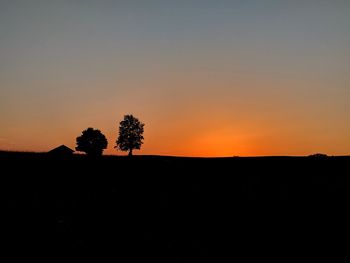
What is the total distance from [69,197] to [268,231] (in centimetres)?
725

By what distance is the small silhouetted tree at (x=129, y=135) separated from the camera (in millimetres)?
75438

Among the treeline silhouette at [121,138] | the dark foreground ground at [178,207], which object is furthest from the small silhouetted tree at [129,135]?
the dark foreground ground at [178,207]

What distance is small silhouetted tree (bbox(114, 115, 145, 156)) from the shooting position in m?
75.4

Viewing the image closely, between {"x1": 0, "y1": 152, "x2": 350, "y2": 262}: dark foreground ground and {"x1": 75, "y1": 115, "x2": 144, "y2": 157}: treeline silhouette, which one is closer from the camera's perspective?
{"x1": 0, "y1": 152, "x2": 350, "y2": 262}: dark foreground ground

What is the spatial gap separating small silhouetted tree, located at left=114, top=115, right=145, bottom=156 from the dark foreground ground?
61209 millimetres

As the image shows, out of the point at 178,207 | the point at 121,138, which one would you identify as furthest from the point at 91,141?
the point at 178,207

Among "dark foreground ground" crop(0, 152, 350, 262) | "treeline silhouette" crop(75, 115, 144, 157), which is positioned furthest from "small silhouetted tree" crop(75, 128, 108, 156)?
"dark foreground ground" crop(0, 152, 350, 262)

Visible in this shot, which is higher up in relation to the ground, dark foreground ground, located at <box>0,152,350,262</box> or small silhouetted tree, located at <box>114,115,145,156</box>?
small silhouetted tree, located at <box>114,115,145,156</box>

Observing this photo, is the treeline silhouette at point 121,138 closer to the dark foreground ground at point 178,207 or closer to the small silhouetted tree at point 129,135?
the small silhouetted tree at point 129,135

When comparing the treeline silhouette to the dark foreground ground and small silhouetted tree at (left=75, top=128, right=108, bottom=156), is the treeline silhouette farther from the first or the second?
the dark foreground ground

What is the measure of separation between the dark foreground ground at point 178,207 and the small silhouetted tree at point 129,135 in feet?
201

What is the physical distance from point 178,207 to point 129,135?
65970mm

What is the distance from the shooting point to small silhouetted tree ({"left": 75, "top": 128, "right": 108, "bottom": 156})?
243ft

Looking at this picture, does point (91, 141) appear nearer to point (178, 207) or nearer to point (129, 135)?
point (129, 135)
